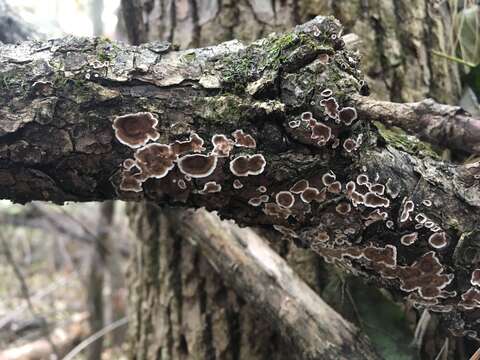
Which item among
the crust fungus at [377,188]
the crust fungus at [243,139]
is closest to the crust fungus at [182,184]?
the crust fungus at [243,139]

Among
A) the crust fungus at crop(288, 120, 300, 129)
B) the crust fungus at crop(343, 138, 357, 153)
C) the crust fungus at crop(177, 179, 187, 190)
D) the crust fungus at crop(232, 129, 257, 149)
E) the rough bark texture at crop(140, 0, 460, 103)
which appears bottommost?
the crust fungus at crop(177, 179, 187, 190)

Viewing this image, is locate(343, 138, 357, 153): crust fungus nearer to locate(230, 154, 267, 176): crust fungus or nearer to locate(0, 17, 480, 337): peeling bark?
locate(0, 17, 480, 337): peeling bark

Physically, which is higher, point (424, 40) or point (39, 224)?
point (424, 40)

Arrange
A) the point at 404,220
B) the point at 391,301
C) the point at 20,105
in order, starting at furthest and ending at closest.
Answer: the point at 391,301 → the point at 404,220 → the point at 20,105

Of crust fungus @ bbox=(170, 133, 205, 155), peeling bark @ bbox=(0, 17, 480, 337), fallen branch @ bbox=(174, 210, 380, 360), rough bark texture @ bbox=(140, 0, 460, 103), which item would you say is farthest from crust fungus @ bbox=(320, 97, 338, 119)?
rough bark texture @ bbox=(140, 0, 460, 103)

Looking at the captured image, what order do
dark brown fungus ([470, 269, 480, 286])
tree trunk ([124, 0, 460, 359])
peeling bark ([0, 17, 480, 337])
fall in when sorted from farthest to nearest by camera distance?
tree trunk ([124, 0, 460, 359]), dark brown fungus ([470, 269, 480, 286]), peeling bark ([0, 17, 480, 337])

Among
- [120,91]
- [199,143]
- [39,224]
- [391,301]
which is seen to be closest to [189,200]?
[199,143]

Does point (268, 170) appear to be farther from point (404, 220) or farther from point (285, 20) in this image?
point (285, 20)
